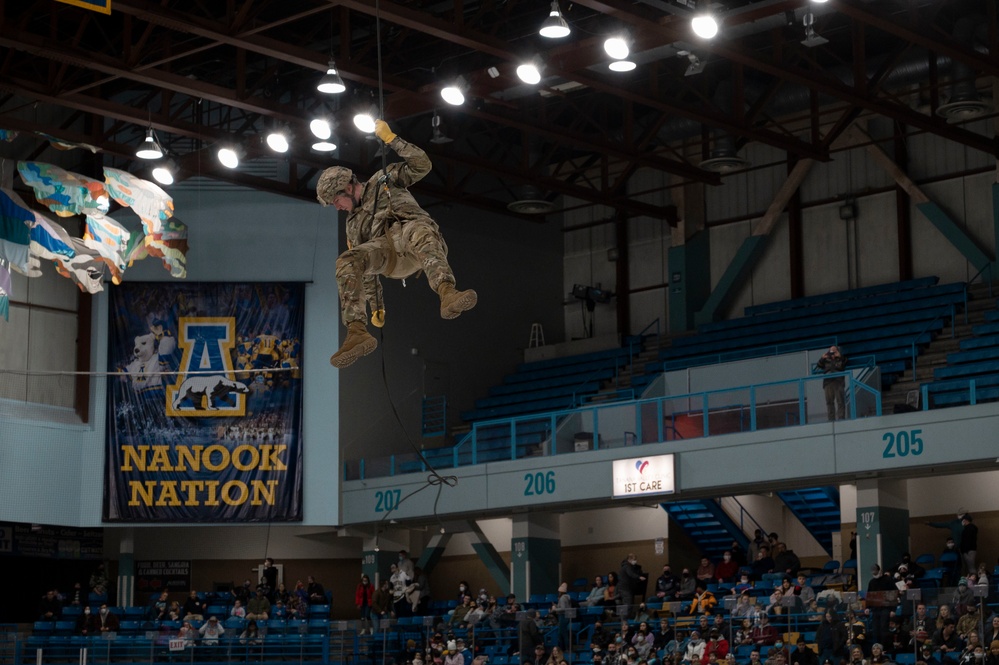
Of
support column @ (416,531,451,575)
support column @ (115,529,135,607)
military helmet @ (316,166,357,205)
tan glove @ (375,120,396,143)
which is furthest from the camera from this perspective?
support column @ (115,529,135,607)

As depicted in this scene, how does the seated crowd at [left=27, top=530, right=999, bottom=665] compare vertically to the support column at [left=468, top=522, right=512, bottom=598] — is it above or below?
below

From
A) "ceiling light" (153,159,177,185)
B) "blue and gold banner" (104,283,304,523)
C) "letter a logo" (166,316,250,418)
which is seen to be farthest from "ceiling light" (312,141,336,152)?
"letter a logo" (166,316,250,418)

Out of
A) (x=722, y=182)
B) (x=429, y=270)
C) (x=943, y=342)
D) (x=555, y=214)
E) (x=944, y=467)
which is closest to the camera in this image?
(x=429, y=270)

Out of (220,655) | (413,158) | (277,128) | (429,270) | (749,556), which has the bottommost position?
(220,655)

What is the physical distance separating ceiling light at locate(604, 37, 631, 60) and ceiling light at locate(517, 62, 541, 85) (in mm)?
1323

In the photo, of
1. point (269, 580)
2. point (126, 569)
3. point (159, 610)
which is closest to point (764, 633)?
point (269, 580)

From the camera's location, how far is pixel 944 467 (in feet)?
73.6

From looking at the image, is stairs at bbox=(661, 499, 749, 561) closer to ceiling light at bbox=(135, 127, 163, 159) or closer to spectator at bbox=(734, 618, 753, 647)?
spectator at bbox=(734, 618, 753, 647)

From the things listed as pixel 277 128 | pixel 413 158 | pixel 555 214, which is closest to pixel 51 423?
pixel 277 128

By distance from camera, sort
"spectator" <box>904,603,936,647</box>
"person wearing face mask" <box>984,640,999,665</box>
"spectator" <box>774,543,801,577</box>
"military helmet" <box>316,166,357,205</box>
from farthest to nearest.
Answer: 1. "spectator" <box>774,543,801,577</box>
2. "spectator" <box>904,603,936,647</box>
3. "person wearing face mask" <box>984,640,999,665</box>
4. "military helmet" <box>316,166,357,205</box>

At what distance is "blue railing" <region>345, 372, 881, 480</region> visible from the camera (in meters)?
23.2

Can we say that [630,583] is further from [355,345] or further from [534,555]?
[355,345]

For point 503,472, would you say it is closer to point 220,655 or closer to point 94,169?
point 220,655

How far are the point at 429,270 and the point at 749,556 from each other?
15.4 metres
